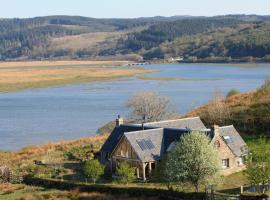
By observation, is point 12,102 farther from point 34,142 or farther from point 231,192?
point 231,192

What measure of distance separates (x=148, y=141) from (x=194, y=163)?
7.46 metres

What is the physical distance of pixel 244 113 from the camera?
61.6 meters

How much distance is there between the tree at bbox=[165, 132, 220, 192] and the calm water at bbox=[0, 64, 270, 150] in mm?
31448

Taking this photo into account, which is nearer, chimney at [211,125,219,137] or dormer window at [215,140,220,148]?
chimney at [211,125,219,137]

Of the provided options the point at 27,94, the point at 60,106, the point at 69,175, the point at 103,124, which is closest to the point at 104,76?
the point at 27,94

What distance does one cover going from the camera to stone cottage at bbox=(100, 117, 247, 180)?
42469 millimetres

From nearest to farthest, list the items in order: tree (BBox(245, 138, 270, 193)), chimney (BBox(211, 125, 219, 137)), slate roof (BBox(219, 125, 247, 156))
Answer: tree (BBox(245, 138, 270, 193)) → chimney (BBox(211, 125, 219, 137)) → slate roof (BBox(219, 125, 247, 156))

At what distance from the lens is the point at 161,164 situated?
137 feet

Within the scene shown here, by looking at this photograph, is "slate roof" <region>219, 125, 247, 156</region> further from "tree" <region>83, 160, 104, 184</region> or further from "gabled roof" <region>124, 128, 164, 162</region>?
"tree" <region>83, 160, 104, 184</region>

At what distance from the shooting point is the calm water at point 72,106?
238ft

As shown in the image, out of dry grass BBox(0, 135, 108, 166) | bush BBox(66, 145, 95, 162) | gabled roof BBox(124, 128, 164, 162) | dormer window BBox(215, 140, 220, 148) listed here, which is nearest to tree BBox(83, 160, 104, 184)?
gabled roof BBox(124, 128, 164, 162)

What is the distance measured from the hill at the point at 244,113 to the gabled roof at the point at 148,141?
15278 mm

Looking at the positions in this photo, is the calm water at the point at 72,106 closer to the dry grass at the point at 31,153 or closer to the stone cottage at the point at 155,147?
the dry grass at the point at 31,153

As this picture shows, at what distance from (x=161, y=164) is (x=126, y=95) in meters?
66.1
